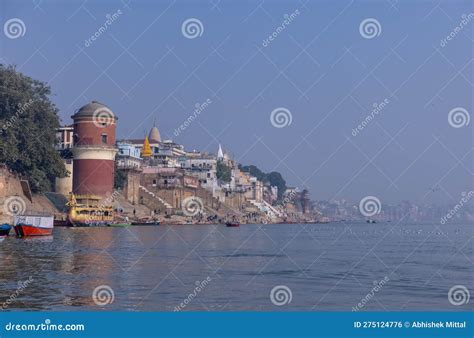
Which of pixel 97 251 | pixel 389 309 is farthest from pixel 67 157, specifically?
pixel 389 309

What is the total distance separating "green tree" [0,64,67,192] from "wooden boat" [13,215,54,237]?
1470 cm

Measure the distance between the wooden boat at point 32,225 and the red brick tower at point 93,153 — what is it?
80.3ft

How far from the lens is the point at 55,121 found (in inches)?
2421

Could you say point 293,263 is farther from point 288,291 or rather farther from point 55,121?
point 55,121

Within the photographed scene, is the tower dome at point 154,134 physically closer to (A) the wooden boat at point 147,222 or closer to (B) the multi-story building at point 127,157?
(B) the multi-story building at point 127,157

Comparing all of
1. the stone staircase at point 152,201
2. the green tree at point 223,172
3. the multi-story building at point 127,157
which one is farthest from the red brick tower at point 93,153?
the green tree at point 223,172

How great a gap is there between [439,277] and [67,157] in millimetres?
53203

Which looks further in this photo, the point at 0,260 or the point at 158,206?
the point at 158,206

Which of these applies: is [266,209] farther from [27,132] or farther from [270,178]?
[27,132]

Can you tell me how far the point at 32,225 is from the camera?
1565 inches

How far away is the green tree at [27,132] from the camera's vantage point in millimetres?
56125

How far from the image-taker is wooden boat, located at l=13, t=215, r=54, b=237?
129 feet

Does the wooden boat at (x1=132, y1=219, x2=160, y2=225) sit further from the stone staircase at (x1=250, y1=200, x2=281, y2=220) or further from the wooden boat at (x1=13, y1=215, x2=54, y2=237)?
the stone staircase at (x1=250, y1=200, x2=281, y2=220)

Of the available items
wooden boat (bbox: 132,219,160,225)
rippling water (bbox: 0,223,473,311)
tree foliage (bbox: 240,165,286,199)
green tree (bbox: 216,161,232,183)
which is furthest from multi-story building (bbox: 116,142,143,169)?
tree foliage (bbox: 240,165,286,199)
